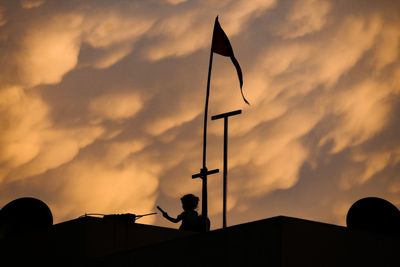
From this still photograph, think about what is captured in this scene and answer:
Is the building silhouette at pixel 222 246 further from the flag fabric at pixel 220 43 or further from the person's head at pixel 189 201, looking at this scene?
the flag fabric at pixel 220 43

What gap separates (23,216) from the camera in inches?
1049

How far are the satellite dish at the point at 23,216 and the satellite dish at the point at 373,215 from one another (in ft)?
28.2

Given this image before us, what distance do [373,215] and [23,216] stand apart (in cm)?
991

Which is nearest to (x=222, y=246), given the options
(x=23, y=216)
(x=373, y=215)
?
(x=373, y=215)

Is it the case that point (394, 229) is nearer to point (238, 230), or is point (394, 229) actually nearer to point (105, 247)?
point (238, 230)

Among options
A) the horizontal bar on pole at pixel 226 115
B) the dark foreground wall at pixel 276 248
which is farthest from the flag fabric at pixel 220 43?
the dark foreground wall at pixel 276 248

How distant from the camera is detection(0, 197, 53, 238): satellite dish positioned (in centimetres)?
2641

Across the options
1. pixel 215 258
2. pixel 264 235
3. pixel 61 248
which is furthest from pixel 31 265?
pixel 264 235

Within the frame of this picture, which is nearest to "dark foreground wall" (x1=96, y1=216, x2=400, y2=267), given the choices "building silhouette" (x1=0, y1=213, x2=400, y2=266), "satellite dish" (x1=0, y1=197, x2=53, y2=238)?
"building silhouette" (x1=0, y1=213, x2=400, y2=266)

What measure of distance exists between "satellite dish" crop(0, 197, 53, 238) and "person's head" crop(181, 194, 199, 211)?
4646 mm

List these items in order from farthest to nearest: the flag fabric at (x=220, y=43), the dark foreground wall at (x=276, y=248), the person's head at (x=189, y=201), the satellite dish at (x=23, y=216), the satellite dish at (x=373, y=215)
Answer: the flag fabric at (x=220, y=43) → the satellite dish at (x=23, y=216) → the person's head at (x=189, y=201) → the satellite dish at (x=373, y=215) → the dark foreground wall at (x=276, y=248)

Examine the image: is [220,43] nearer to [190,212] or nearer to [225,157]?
[225,157]

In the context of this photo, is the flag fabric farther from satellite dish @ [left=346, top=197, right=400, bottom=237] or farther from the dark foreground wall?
the dark foreground wall

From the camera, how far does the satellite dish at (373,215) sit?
76.5 ft
